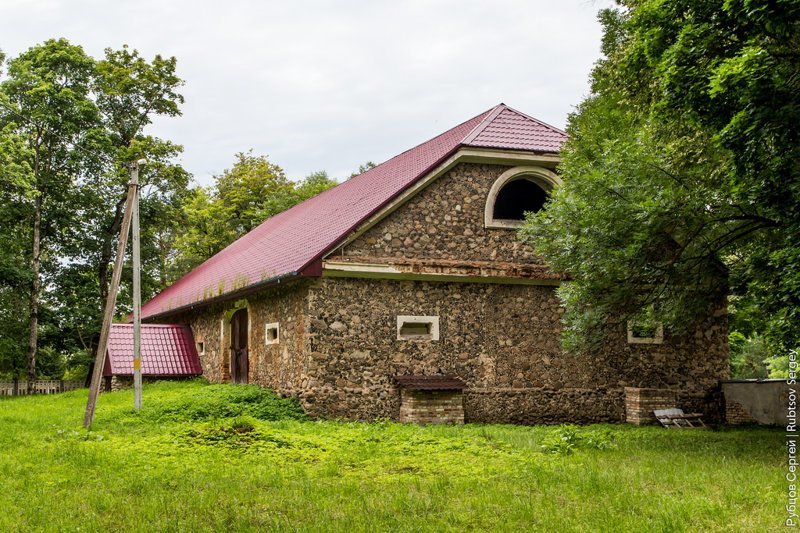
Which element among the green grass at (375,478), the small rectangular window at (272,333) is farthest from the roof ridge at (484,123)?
the green grass at (375,478)

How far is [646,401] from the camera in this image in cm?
1623

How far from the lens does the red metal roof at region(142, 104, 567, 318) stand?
1522 cm

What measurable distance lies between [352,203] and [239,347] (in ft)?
16.2

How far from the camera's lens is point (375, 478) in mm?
8750

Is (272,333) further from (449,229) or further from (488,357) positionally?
(488,357)

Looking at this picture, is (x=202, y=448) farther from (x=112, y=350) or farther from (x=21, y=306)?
(x=21, y=306)

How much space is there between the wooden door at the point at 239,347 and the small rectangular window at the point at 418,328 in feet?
16.9

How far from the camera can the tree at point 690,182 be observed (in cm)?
859

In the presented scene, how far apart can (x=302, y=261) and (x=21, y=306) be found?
2271cm

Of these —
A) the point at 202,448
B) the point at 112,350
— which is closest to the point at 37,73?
the point at 112,350

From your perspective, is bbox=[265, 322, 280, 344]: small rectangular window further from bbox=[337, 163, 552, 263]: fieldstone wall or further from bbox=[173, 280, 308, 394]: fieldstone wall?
bbox=[337, 163, 552, 263]: fieldstone wall

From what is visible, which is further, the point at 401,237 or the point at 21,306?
Result: the point at 21,306

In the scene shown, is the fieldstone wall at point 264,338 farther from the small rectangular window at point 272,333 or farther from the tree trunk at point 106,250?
the tree trunk at point 106,250

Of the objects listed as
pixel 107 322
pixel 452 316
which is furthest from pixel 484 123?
pixel 107 322
